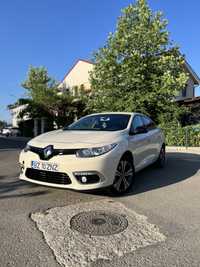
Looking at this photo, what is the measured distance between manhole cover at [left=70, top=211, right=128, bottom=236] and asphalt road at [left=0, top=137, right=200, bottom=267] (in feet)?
1.43

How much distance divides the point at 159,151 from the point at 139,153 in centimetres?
189

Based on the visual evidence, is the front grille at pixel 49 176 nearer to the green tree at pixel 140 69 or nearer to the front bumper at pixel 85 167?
the front bumper at pixel 85 167

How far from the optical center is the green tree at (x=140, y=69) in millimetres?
17875

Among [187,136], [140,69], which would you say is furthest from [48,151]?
[140,69]

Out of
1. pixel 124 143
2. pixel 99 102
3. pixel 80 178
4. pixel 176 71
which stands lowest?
pixel 80 178

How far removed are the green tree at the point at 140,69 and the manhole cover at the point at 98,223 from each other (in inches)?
547

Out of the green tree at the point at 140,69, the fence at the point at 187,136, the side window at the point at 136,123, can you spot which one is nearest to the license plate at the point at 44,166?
the side window at the point at 136,123

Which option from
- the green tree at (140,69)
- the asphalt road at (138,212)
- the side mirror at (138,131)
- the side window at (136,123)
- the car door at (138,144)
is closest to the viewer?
the asphalt road at (138,212)

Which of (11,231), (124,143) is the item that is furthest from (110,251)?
(124,143)

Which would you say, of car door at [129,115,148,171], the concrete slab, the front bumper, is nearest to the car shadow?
the front bumper

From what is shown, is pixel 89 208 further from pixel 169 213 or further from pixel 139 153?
pixel 139 153

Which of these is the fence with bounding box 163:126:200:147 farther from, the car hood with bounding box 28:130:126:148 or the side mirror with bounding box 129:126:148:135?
the car hood with bounding box 28:130:126:148

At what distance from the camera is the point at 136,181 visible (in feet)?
20.7

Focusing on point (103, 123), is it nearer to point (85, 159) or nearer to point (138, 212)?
point (85, 159)
